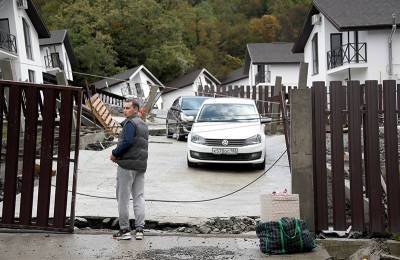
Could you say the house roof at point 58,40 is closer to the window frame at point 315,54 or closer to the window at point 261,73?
the window at point 261,73

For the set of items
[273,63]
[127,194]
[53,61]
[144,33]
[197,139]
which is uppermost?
[144,33]

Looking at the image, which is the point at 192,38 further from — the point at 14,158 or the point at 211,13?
the point at 14,158

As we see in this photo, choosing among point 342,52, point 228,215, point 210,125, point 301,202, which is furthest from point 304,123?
point 342,52

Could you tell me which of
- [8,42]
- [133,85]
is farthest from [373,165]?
[133,85]

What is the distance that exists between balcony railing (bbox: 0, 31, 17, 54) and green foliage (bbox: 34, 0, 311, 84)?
2295cm

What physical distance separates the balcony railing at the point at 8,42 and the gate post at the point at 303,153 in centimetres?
2767

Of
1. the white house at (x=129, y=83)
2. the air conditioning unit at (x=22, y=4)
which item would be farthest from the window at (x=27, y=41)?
the white house at (x=129, y=83)

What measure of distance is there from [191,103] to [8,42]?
16.4m

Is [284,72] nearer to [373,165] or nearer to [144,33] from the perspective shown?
[144,33]

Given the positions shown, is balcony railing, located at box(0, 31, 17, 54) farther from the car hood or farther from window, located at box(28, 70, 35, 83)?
the car hood

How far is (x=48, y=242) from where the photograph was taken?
691 centimetres

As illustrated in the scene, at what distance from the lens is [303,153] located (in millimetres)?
7020

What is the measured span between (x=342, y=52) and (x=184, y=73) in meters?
32.7

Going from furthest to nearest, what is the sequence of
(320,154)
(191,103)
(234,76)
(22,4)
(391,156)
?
(234,76)
(22,4)
(191,103)
(320,154)
(391,156)
